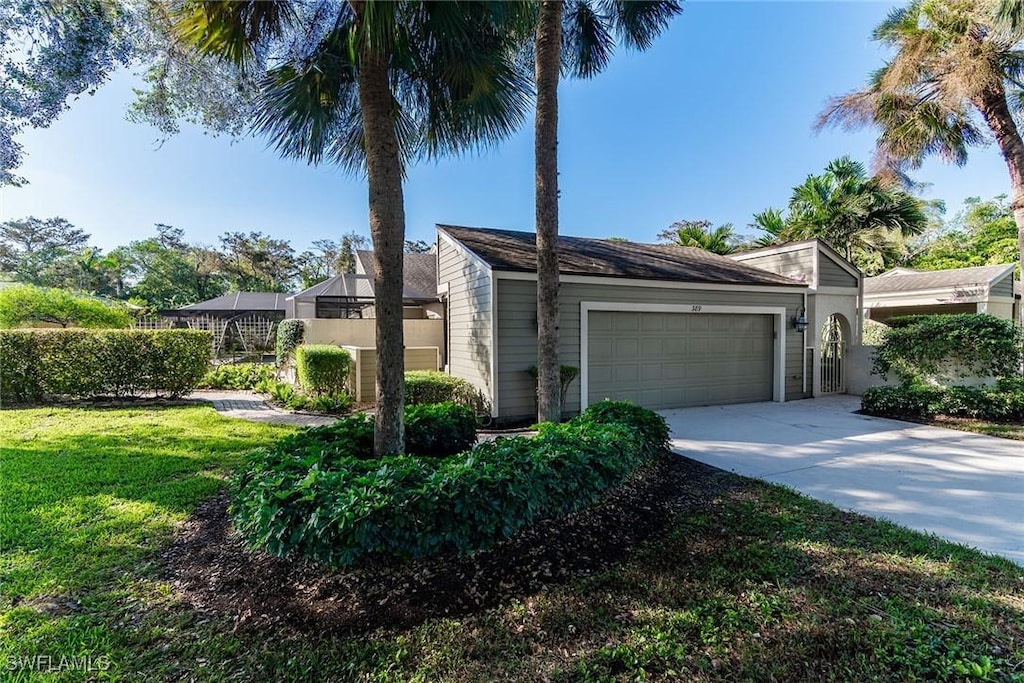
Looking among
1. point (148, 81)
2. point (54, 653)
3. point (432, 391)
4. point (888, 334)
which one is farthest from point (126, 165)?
point (888, 334)

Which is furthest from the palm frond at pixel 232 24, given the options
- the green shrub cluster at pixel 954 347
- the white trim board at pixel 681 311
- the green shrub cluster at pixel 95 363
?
the green shrub cluster at pixel 954 347

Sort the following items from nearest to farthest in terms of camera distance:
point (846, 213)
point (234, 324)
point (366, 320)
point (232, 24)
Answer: point (232, 24), point (366, 320), point (846, 213), point (234, 324)

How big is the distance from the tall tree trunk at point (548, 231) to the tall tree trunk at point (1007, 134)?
31.9ft

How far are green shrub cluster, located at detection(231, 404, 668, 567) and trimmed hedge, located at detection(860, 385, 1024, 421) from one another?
7.58 metres

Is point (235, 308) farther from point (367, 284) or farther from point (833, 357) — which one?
point (833, 357)

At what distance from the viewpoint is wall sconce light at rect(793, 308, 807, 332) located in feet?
32.1

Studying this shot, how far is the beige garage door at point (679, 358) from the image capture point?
8.27m

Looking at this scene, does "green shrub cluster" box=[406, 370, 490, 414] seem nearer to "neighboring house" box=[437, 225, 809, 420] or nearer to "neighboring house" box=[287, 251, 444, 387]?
"neighboring house" box=[437, 225, 809, 420]

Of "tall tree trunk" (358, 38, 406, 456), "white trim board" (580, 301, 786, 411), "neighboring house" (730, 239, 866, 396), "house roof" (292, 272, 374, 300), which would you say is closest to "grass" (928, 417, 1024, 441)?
"white trim board" (580, 301, 786, 411)

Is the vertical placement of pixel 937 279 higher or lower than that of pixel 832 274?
higher

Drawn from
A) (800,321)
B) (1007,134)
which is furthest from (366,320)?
(1007,134)

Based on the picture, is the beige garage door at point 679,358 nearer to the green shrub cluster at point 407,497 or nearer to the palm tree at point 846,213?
the green shrub cluster at point 407,497

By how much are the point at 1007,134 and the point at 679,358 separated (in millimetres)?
8067

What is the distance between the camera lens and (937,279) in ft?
50.4
